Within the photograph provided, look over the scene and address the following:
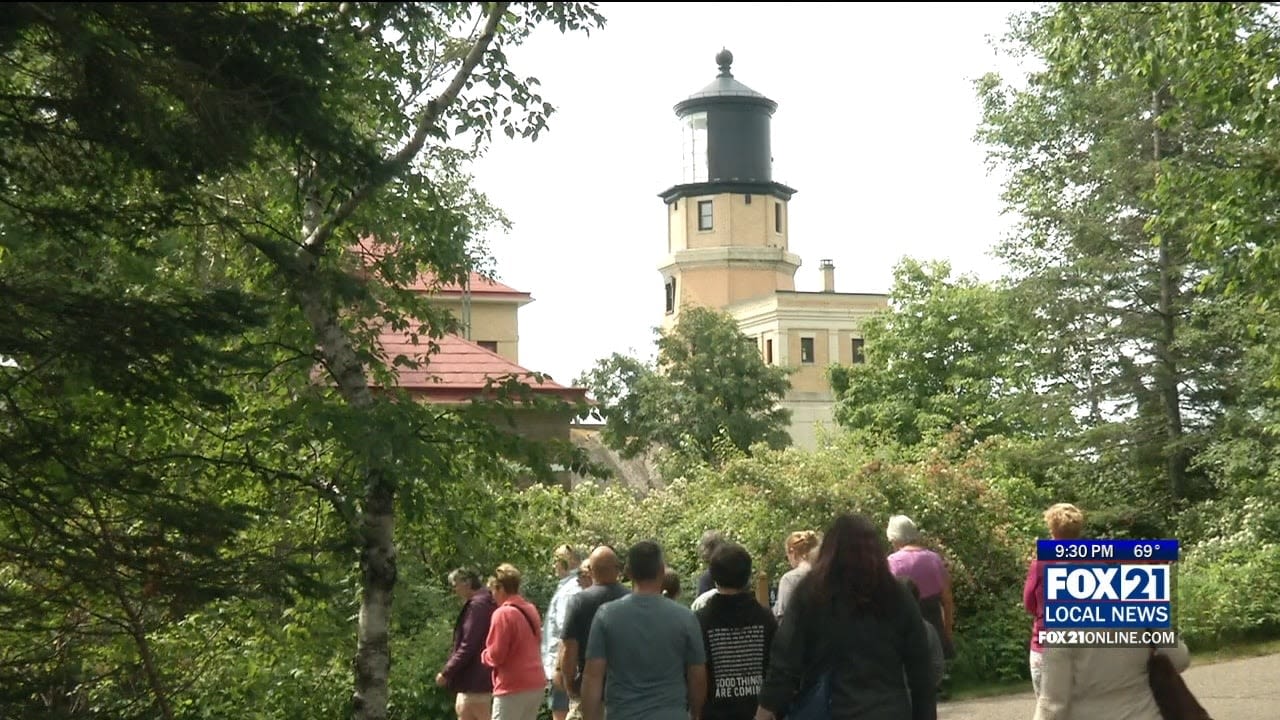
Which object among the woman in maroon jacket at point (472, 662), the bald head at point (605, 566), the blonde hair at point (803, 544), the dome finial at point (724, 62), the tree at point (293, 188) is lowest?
the woman in maroon jacket at point (472, 662)

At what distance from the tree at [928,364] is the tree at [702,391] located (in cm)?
470

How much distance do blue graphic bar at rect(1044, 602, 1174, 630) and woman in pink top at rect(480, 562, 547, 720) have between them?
13.0 feet

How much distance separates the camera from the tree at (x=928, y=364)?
5534 cm

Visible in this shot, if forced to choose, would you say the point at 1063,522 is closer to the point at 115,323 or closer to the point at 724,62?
the point at 115,323

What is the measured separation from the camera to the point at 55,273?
34.1 ft

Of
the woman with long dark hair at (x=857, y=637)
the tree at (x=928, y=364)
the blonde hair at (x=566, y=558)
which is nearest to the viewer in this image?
the woman with long dark hair at (x=857, y=637)

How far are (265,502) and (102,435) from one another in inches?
58.6

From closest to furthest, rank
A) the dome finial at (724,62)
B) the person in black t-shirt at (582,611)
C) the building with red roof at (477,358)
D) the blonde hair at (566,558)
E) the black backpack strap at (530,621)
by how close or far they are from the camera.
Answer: the person in black t-shirt at (582,611), the black backpack strap at (530,621), the building with red roof at (477,358), the blonde hair at (566,558), the dome finial at (724,62)

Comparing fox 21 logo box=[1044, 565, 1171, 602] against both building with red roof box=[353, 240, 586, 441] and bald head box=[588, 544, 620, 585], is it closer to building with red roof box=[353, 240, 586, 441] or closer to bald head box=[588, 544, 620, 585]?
bald head box=[588, 544, 620, 585]

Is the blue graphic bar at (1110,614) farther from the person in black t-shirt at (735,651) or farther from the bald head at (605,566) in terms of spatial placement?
the bald head at (605,566)

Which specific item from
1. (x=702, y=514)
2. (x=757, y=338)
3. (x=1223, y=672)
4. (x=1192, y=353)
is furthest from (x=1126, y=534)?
(x=757, y=338)

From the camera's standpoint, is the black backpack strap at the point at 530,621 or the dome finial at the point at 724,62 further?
the dome finial at the point at 724,62

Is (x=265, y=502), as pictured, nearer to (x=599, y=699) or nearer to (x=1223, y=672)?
(x=599, y=699)

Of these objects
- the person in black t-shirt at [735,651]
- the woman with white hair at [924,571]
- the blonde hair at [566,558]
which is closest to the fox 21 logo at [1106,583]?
the woman with white hair at [924,571]
